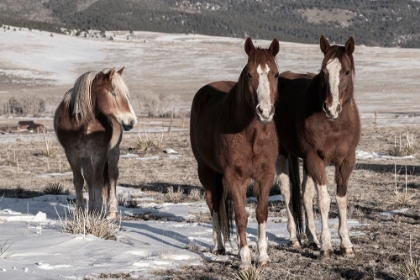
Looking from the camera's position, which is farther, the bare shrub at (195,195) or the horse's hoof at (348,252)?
the bare shrub at (195,195)

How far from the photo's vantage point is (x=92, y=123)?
9148 millimetres

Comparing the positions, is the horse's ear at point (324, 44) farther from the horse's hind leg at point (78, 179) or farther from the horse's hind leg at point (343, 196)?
the horse's hind leg at point (78, 179)

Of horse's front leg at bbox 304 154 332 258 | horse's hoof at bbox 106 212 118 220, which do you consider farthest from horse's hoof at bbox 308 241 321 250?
horse's hoof at bbox 106 212 118 220

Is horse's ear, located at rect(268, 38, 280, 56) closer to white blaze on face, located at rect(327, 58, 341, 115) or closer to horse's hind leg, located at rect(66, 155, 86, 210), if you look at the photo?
white blaze on face, located at rect(327, 58, 341, 115)

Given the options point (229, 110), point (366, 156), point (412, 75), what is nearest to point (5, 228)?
point (229, 110)

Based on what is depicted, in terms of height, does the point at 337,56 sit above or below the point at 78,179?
above

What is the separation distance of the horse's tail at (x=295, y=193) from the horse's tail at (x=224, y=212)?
2.80ft

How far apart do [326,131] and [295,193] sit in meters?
1.21

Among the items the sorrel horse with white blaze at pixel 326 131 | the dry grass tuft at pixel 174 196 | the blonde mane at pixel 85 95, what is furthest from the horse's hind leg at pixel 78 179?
the sorrel horse with white blaze at pixel 326 131

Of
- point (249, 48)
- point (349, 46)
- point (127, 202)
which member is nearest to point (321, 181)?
point (349, 46)

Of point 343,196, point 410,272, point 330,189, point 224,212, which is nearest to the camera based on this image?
point 410,272

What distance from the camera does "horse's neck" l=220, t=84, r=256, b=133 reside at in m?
6.36

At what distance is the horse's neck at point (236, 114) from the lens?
6.36 m

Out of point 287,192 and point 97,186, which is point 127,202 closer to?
point 97,186
